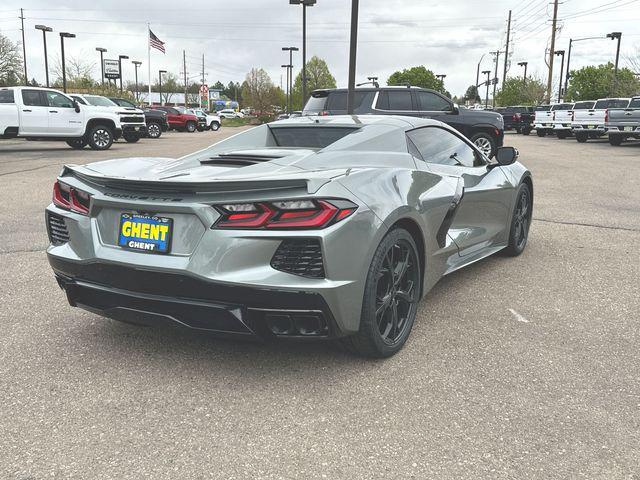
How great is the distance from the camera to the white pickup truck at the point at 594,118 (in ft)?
82.9

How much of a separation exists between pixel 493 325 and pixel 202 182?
7.24 ft

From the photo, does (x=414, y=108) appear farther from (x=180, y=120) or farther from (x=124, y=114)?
(x=180, y=120)

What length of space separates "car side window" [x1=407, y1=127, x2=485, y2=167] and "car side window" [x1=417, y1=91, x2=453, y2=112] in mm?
8837

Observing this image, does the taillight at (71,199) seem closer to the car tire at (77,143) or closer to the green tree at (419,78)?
the car tire at (77,143)

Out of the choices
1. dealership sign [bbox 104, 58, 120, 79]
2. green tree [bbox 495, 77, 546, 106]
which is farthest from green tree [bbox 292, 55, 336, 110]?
dealership sign [bbox 104, 58, 120, 79]

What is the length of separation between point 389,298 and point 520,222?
118 inches

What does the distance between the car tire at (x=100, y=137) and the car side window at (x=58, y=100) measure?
1.11m

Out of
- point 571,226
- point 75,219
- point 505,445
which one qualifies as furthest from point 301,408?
point 571,226

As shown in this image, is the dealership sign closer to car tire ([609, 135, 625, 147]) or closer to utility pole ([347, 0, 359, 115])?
car tire ([609, 135, 625, 147])

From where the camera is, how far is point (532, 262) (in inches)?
220

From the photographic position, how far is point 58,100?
18562 millimetres

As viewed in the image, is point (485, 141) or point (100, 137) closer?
point (485, 141)

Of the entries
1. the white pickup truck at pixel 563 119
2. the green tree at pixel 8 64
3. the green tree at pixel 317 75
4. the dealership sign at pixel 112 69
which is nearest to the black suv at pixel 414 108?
the white pickup truck at pixel 563 119

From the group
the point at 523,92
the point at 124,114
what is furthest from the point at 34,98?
the point at 523,92
